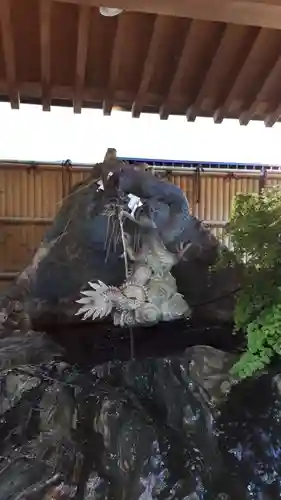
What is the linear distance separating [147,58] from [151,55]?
0.07 metres

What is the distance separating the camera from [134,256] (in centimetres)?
299

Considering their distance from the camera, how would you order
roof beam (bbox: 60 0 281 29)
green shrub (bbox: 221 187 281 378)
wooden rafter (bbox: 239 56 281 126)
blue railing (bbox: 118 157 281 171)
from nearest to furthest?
green shrub (bbox: 221 187 281 378) < roof beam (bbox: 60 0 281 29) < wooden rafter (bbox: 239 56 281 126) < blue railing (bbox: 118 157 281 171)

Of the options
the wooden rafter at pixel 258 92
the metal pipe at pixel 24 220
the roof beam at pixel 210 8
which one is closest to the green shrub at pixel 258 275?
the roof beam at pixel 210 8

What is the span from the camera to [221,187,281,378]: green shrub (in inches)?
88.7

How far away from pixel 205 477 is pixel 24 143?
4209 millimetres

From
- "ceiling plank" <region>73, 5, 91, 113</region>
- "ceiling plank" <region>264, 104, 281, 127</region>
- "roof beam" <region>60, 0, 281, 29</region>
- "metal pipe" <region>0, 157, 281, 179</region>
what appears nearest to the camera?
"roof beam" <region>60, 0, 281, 29</region>

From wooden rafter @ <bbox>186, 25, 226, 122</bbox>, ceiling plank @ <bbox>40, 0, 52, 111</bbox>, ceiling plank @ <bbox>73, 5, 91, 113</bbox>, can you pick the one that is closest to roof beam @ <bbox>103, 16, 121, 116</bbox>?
ceiling plank @ <bbox>73, 5, 91, 113</bbox>

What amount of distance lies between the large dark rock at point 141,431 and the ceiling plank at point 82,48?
1.51 m

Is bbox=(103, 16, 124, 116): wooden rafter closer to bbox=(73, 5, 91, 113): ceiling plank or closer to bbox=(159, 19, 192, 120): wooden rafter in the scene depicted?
bbox=(73, 5, 91, 113): ceiling plank

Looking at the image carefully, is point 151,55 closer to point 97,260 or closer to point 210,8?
point 210,8

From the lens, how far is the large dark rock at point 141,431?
2.15m

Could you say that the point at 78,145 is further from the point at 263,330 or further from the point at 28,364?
the point at 263,330

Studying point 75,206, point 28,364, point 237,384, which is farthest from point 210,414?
point 75,206

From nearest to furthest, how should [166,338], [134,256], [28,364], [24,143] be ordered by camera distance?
[28,364] → [166,338] → [134,256] → [24,143]
